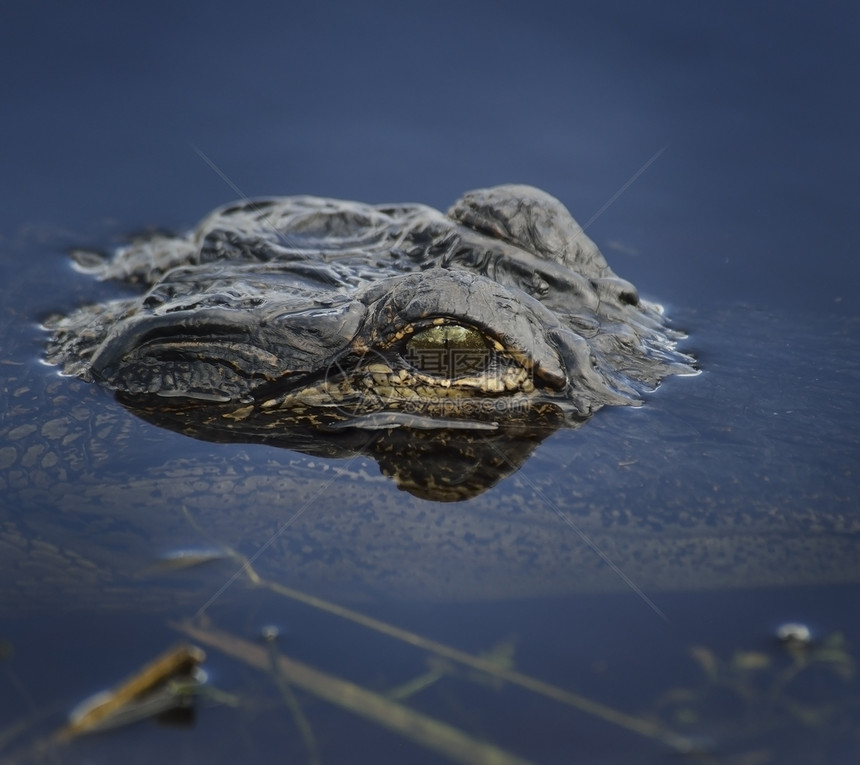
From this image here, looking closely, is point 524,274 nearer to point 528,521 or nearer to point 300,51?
point 528,521

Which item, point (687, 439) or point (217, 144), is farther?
point (217, 144)

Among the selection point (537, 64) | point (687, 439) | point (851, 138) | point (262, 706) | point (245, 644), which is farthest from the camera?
point (537, 64)

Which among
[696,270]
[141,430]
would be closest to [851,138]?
[696,270]

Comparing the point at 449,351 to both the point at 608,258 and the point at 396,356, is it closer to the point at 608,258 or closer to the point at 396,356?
the point at 396,356

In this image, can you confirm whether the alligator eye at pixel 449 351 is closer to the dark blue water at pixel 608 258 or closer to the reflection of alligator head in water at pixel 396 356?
the reflection of alligator head in water at pixel 396 356

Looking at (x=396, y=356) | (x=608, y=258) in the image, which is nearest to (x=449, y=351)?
(x=396, y=356)

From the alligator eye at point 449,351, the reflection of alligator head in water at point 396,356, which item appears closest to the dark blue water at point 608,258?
the reflection of alligator head in water at point 396,356

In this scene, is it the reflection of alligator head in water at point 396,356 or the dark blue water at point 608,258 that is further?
the reflection of alligator head in water at point 396,356

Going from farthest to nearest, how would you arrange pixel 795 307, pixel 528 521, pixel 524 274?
1. pixel 795 307
2. pixel 524 274
3. pixel 528 521
